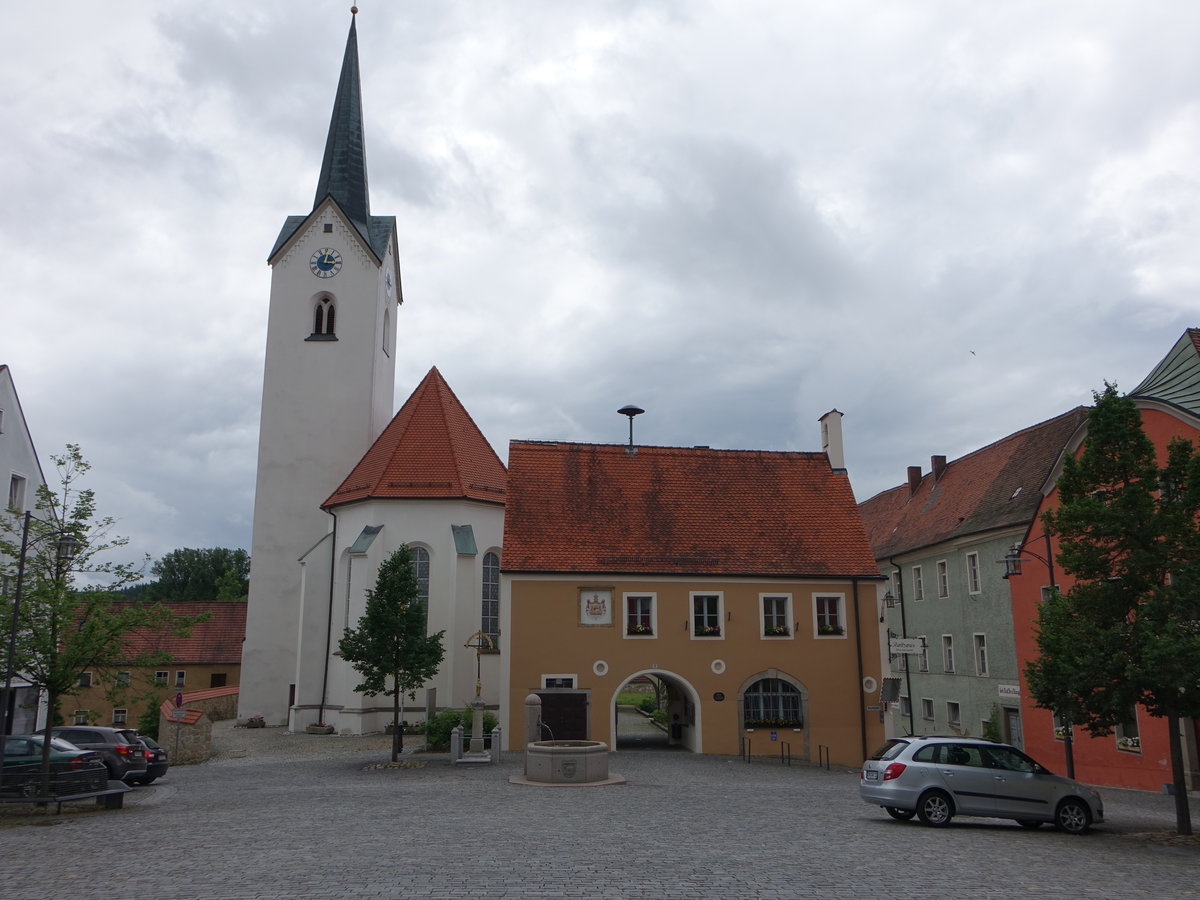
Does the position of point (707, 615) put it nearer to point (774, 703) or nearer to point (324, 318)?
point (774, 703)

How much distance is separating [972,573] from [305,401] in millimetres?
25788

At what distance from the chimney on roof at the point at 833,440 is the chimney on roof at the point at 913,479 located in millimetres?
13055

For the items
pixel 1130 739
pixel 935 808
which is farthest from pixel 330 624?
pixel 1130 739

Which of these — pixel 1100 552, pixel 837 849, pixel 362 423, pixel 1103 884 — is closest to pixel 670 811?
pixel 837 849

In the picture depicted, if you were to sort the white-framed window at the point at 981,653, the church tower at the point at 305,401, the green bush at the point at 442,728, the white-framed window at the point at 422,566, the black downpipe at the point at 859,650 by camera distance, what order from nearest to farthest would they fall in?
the green bush at the point at 442,728, the black downpipe at the point at 859,650, the white-framed window at the point at 422,566, the white-framed window at the point at 981,653, the church tower at the point at 305,401

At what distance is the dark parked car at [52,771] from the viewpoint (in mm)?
16234

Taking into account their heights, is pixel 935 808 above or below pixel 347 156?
below

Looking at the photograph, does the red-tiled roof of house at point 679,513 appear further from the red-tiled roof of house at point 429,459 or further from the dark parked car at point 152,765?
the dark parked car at point 152,765

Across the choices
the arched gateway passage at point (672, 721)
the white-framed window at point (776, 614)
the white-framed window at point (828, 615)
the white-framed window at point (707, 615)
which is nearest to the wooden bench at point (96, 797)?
the arched gateway passage at point (672, 721)

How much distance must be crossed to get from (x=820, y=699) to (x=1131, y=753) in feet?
25.1

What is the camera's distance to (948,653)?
35.2 m

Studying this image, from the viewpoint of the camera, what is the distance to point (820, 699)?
26.9 metres

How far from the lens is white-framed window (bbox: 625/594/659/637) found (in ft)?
87.5

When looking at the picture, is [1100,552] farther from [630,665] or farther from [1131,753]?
[630,665]
